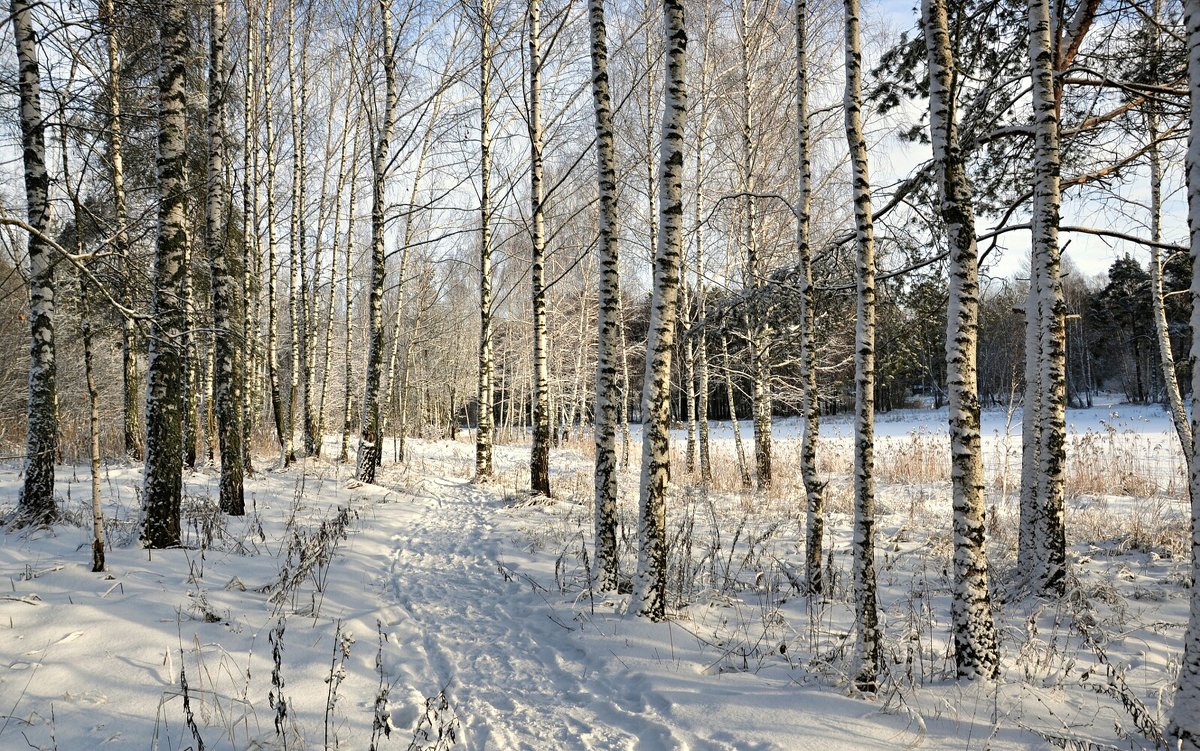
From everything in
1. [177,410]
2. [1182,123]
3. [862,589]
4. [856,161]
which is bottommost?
[862,589]

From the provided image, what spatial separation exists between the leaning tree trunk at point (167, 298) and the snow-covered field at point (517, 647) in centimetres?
50

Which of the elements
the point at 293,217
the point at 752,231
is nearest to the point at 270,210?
the point at 293,217

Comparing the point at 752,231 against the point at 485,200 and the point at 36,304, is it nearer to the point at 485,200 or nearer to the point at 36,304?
the point at 485,200

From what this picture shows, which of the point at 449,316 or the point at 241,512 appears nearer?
the point at 241,512

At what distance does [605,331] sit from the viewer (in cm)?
571

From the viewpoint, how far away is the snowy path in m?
3.09

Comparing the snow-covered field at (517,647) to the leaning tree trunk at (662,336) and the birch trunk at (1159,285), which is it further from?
the birch trunk at (1159,285)

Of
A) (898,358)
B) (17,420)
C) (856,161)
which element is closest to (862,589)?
(856,161)

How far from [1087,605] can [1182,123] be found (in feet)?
18.6

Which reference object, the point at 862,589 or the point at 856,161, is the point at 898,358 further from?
the point at 862,589

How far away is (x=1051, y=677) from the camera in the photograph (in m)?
3.53

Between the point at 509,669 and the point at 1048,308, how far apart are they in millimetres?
5254

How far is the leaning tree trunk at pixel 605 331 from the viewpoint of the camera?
536 centimetres

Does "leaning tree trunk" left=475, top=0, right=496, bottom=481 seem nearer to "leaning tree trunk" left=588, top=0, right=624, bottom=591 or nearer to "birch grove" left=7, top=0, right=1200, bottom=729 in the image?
"birch grove" left=7, top=0, right=1200, bottom=729
